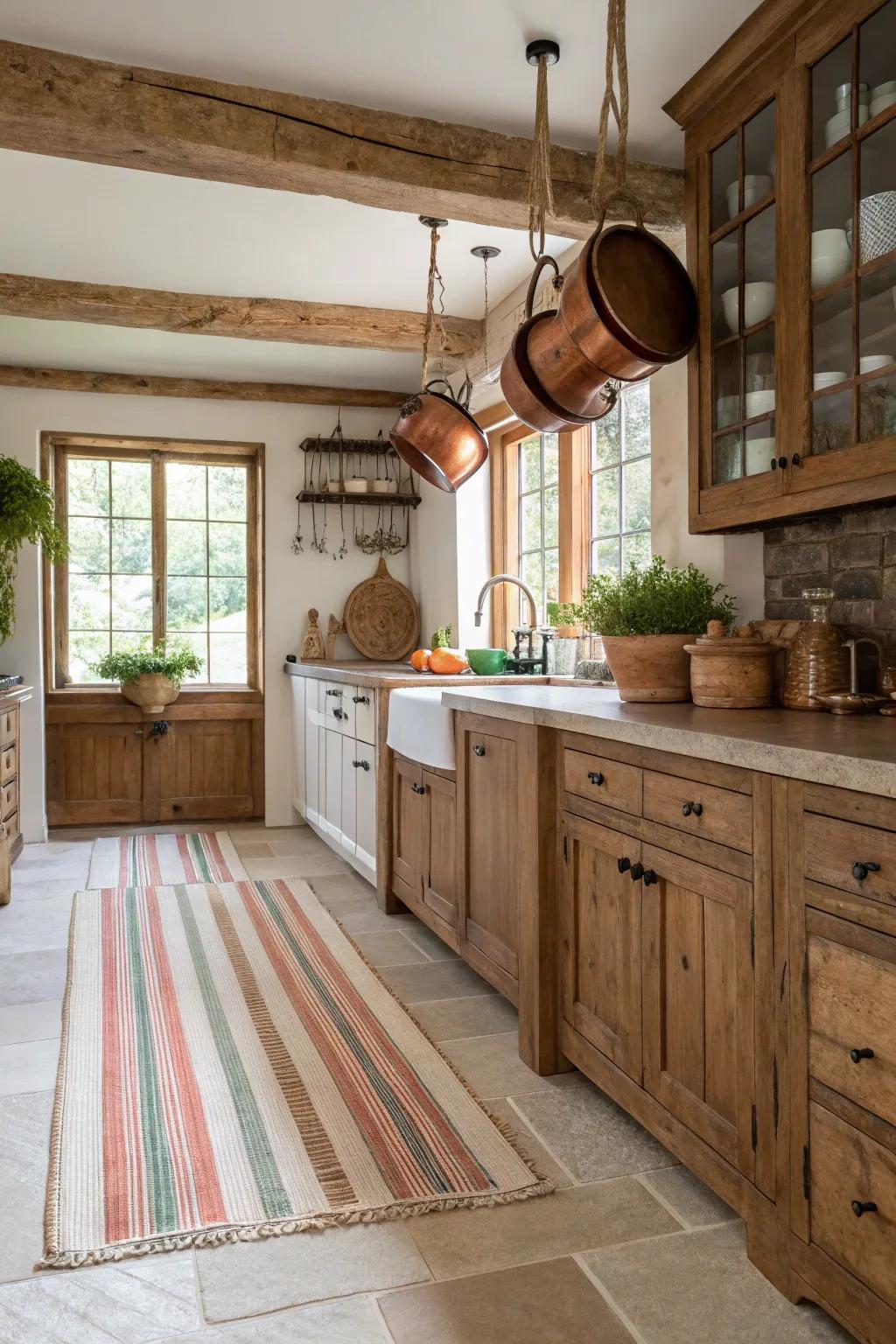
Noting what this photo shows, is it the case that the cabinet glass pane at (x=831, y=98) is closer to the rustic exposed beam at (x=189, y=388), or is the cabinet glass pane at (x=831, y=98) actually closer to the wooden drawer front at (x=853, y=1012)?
the wooden drawer front at (x=853, y=1012)

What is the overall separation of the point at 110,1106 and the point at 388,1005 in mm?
830

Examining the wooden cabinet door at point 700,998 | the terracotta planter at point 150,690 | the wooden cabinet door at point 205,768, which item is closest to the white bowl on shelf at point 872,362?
the wooden cabinet door at point 700,998

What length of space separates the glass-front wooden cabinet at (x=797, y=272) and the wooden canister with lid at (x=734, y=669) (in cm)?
31

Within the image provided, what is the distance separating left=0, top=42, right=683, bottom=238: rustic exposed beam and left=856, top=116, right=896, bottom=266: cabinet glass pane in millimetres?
964

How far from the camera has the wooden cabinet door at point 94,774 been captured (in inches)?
212

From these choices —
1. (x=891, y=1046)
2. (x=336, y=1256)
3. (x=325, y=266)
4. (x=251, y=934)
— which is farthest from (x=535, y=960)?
(x=325, y=266)

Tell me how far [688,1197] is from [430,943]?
5.37 ft

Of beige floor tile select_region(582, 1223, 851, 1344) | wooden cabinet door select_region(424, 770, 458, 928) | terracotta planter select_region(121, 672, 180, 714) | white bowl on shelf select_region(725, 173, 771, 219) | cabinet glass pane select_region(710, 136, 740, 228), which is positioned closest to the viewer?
beige floor tile select_region(582, 1223, 851, 1344)

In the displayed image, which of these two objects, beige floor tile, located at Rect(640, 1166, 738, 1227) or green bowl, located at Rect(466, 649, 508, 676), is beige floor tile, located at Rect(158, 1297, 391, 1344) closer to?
beige floor tile, located at Rect(640, 1166, 738, 1227)

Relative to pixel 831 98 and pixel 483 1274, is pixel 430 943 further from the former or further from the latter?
pixel 831 98

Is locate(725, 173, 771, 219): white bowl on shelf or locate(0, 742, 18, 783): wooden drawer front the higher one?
locate(725, 173, 771, 219): white bowl on shelf

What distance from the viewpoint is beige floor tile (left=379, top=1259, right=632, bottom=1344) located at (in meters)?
1.45

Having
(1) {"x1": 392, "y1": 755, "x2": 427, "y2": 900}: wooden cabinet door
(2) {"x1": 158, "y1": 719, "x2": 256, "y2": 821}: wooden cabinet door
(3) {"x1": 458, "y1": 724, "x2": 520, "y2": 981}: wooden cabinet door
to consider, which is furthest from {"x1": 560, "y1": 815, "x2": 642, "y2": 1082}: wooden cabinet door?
(2) {"x1": 158, "y1": 719, "x2": 256, "y2": 821}: wooden cabinet door

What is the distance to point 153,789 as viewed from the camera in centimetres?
550
